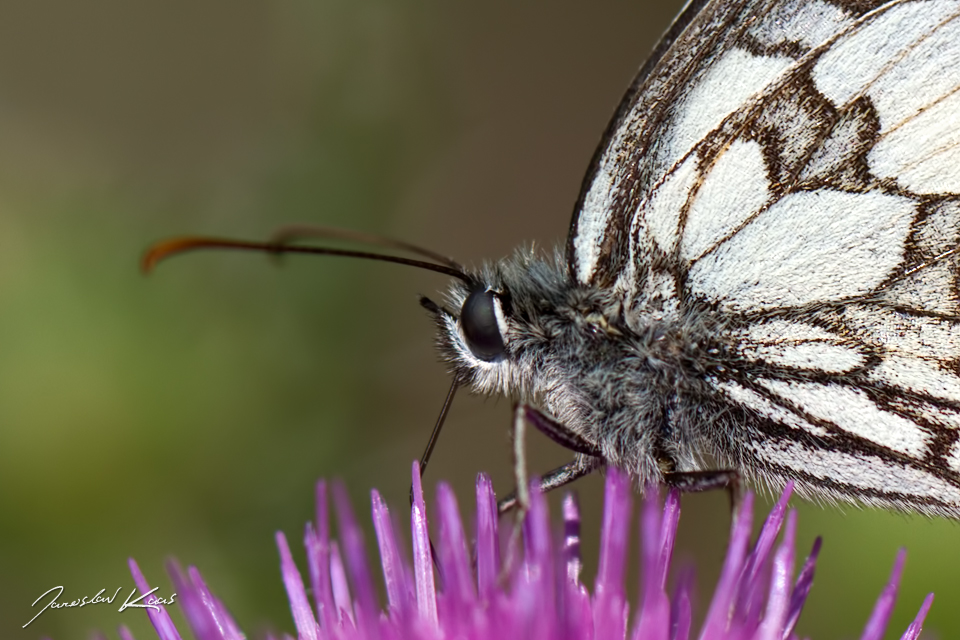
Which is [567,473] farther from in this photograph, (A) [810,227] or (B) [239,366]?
(B) [239,366]

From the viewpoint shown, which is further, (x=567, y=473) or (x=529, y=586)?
(x=567, y=473)

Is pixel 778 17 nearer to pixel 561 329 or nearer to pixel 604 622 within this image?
pixel 561 329

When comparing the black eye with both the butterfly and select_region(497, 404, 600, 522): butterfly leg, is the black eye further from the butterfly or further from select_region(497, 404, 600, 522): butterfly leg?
select_region(497, 404, 600, 522): butterfly leg

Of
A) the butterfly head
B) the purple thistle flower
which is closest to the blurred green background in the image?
the purple thistle flower

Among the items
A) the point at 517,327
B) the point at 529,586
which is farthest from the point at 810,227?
the point at 529,586

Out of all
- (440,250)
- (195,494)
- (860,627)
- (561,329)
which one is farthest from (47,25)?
(860,627)

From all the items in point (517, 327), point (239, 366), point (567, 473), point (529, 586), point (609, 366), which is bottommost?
point (529, 586)

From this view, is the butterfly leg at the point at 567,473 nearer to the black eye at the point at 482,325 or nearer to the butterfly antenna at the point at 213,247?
the black eye at the point at 482,325
